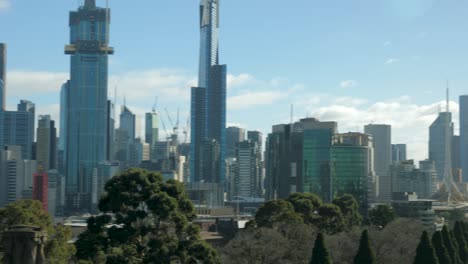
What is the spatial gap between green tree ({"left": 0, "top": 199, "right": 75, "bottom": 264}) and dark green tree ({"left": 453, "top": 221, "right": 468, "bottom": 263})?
138 feet

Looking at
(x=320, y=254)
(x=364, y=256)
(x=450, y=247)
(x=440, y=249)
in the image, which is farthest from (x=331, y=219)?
(x=320, y=254)

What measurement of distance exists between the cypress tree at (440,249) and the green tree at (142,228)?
2476 cm

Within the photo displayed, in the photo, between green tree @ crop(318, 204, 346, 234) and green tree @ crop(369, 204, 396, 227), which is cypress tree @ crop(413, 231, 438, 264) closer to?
green tree @ crop(318, 204, 346, 234)

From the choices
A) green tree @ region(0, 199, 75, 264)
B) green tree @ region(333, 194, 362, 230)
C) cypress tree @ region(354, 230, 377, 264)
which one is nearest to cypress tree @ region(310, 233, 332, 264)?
cypress tree @ region(354, 230, 377, 264)

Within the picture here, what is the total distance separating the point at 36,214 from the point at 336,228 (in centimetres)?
4177

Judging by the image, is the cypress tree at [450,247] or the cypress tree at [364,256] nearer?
the cypress tree at [364,256]

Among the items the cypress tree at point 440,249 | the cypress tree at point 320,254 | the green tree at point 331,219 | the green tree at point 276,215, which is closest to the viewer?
the cypress tree at point 320,254

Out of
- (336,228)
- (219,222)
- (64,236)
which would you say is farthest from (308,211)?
(64,236)

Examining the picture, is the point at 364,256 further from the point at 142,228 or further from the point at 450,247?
the point at 142,228

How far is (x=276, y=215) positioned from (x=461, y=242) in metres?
19.6

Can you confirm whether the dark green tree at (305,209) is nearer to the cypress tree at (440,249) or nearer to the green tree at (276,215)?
the green tree at (276,215)

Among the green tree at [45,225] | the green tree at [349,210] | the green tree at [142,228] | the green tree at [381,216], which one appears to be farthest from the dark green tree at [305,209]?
the green tree at [45,225]

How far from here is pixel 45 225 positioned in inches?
1868

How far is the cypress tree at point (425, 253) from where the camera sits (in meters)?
59.5
